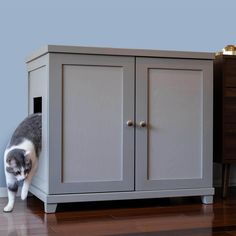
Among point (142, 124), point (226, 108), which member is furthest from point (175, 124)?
point (226, 108)

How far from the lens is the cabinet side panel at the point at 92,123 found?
2.34 metres

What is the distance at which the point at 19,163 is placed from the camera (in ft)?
7.43

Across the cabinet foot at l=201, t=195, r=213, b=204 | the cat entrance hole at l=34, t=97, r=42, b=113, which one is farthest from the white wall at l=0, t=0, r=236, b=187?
the cabinet foot at l=201, t=195, r=213, b=204

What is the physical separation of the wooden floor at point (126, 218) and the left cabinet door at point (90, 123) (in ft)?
0.42

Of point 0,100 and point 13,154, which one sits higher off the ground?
point 0,100

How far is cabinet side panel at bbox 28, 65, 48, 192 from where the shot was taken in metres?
2.34

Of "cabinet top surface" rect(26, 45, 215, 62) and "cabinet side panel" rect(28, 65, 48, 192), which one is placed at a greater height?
"cabinet top surface" rect(26, 45, 215, 62)

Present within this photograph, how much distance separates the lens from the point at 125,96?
243cm

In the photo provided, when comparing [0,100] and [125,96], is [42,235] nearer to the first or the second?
[125,96]

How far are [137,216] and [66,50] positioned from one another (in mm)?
813

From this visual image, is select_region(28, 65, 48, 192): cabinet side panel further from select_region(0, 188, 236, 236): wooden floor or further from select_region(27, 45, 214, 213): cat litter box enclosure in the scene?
select_region(0, 188, 236, 236): wooden floor

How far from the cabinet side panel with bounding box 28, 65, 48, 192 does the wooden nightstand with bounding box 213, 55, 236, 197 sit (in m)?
0.93

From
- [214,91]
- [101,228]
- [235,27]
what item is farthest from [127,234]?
[235,27]

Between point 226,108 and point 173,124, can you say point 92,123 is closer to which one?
point 173,124
